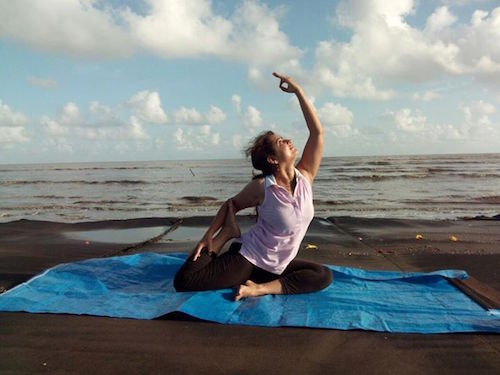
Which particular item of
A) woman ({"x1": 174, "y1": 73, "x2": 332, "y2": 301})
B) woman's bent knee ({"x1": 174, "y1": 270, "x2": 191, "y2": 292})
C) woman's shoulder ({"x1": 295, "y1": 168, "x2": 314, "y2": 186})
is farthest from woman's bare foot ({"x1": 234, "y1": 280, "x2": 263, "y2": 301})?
woman's shoulder ({"x1": 295, "y1": 168, "x2": 314, "y2": 186})

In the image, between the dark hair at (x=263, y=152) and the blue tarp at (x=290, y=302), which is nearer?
the blue tarp at (x=290, y=302)

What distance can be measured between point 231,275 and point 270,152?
1.21 meters

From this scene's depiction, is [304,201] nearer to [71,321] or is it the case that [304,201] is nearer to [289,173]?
[289,173]

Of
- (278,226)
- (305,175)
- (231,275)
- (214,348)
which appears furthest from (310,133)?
(214,348)

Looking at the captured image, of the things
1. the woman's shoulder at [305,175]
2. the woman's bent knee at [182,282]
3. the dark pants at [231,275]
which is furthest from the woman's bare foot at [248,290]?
the woman's shoulder at [305,175]

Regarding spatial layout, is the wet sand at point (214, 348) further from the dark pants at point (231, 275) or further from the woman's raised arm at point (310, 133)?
the woman's raised arm at point (310, 133)

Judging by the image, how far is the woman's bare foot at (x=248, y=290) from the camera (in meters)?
3.94

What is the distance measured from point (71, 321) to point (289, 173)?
2.24m

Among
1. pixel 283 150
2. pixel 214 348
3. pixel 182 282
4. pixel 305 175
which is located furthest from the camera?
pixel 305 175

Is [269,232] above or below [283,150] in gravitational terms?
below

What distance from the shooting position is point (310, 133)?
13.7 ft

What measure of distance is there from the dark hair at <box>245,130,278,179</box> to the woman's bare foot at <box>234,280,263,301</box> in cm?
102

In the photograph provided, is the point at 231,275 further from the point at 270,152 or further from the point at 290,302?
the point at 270,152

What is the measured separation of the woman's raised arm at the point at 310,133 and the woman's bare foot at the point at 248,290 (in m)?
1.17
